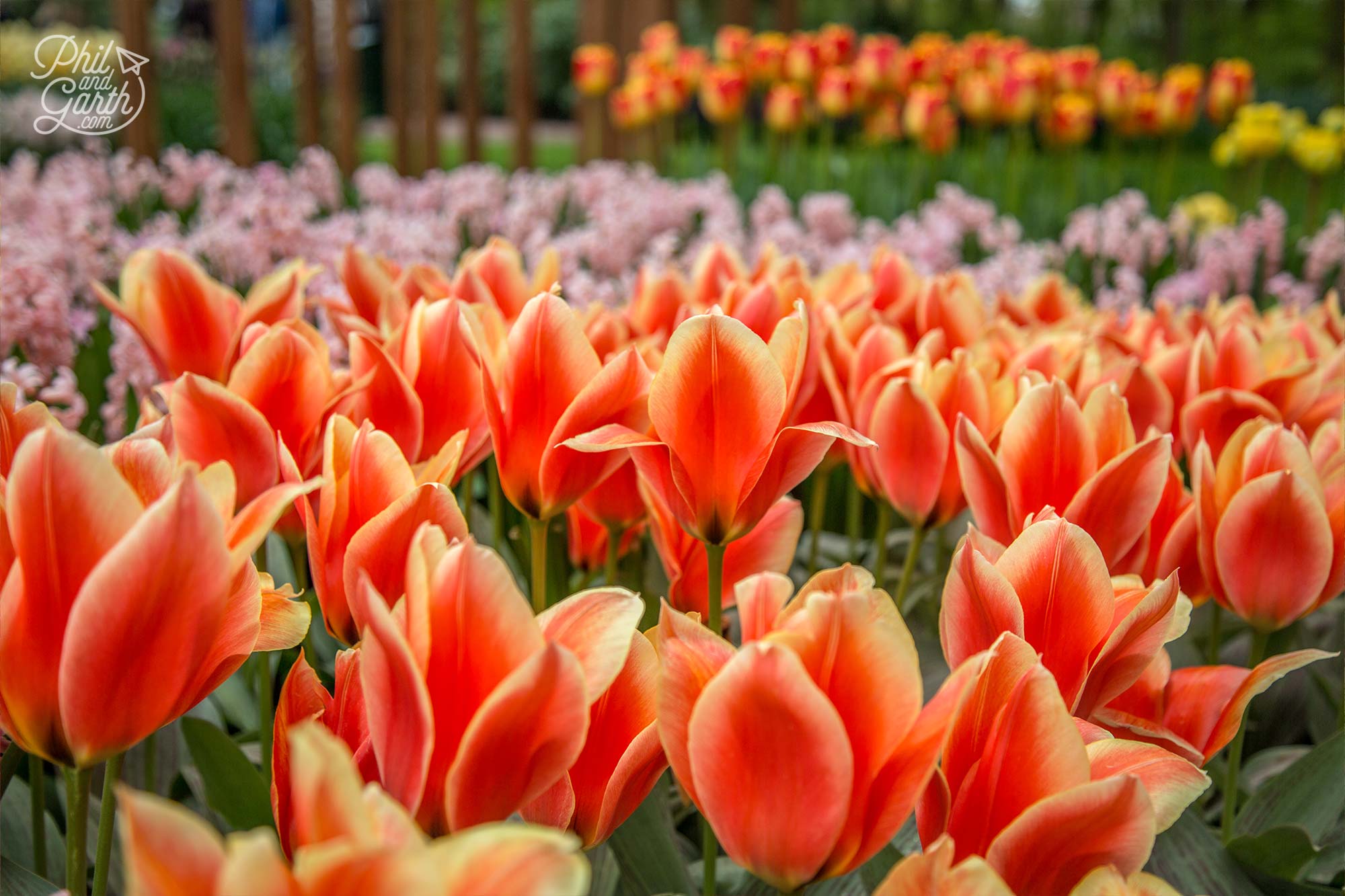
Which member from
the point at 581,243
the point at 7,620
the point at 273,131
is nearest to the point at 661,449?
the point at 7,620

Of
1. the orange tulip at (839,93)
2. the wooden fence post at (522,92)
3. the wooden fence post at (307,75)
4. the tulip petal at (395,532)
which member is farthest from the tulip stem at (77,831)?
the wooden fence post at (522,92)

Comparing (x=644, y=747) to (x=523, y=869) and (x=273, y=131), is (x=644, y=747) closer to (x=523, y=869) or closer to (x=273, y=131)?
(x=523, y=869)

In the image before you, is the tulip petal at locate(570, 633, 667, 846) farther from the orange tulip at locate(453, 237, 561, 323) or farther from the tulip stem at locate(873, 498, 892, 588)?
the orange tulip at locate(453, 237, 561, 323)

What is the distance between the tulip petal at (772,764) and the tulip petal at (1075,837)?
8 cm

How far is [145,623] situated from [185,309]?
758 mm

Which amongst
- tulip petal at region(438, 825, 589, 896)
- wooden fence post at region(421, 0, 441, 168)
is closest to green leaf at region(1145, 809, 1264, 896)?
tulip petal at region(438, 825, 589, 896)

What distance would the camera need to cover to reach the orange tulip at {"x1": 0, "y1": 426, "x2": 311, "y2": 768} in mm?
517

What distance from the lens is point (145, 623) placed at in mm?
533

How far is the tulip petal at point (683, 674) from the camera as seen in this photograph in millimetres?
549

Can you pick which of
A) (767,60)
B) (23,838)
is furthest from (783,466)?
(767,60)

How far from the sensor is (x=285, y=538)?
37.8 inches

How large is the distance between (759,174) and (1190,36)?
17.9 meters

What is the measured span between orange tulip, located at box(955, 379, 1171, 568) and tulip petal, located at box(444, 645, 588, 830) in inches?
19.1

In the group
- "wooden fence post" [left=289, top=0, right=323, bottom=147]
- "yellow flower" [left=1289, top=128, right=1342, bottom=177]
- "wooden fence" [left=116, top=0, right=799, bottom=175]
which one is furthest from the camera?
"wooden fence post" [left=289, top=0, right=323, bottom=147]
